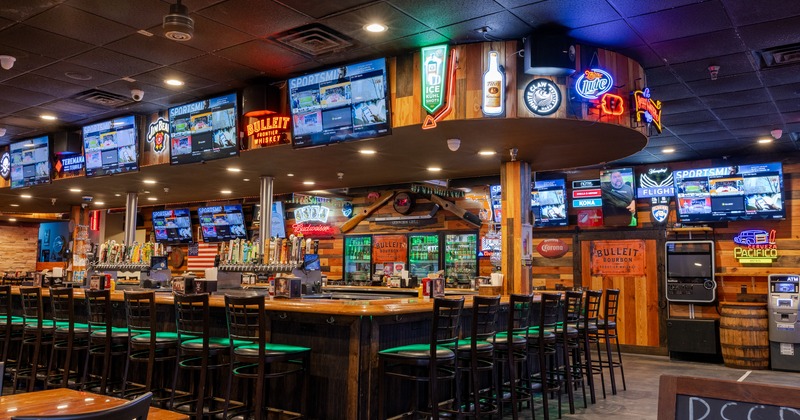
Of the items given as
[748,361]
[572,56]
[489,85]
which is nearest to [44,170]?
[489,85]

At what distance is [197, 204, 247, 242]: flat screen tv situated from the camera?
13.2m

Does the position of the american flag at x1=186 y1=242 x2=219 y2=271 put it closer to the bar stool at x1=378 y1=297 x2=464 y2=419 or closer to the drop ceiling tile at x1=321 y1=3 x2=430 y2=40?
the drop ceiling tile at x1=321 y1=3 x2=430 y2=40

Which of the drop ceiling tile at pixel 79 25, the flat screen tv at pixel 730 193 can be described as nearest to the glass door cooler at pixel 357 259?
the flat screen tv at pixel 730 193

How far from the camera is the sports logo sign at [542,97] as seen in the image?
5.28m

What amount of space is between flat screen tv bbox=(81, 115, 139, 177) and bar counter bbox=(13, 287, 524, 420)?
4339 millimetres

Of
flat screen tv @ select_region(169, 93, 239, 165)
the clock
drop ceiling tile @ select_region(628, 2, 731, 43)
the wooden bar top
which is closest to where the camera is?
the wooden bar top

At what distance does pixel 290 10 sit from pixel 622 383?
5.60 meters

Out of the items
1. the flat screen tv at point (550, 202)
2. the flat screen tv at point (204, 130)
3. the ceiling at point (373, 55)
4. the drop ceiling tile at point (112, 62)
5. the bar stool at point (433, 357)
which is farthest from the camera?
the flat screen tv at point (550, 202)

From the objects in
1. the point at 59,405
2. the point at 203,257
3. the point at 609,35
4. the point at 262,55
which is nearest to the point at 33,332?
Answer: the point at 262,55

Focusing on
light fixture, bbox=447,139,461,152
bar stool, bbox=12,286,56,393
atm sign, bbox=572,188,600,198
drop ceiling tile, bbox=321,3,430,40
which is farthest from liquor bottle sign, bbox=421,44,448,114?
atm sign, bbox=572,188,600,198

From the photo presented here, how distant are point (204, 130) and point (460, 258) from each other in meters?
5.31

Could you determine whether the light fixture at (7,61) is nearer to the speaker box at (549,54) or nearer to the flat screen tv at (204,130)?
the flat screen tv at (204,130)

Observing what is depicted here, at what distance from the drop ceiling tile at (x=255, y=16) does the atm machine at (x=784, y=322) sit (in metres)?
7.56

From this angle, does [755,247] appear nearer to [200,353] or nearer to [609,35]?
[609,35]
